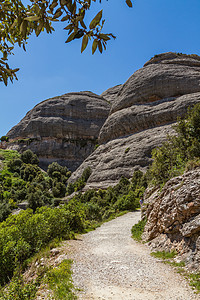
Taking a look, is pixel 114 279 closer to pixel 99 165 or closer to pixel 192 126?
pixel 192 126

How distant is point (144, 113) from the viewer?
30.9 m

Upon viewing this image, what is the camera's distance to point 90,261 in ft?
17.5

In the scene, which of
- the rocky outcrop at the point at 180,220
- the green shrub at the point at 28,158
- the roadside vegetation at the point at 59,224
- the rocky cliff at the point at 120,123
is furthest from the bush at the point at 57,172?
the rocky outcrop at the point at 180,220

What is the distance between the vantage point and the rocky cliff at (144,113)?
26.9m

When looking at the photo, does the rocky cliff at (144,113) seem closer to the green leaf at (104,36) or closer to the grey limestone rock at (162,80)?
the grey limestone rock at (162,80)

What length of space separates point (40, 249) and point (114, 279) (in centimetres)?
333

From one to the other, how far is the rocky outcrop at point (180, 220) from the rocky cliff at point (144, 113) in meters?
18.7

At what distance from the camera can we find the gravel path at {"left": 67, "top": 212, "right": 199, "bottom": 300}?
3529 millimetres

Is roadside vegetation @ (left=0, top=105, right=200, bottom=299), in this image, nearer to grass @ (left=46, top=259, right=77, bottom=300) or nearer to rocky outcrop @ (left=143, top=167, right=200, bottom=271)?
grass @ (left=46, top=259, right=77, bottom=300)

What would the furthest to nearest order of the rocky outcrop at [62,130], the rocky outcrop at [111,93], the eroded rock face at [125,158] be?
the rocky outcrop at [111,93] → the rocky outcrop at [62,130] → the eroded rock face at [125,158]

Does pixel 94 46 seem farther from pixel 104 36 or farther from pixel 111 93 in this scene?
pixel 111 93

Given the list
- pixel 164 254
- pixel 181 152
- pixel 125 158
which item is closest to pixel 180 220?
pixel 164 254

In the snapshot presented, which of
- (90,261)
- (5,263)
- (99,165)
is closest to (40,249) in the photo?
(5,263)

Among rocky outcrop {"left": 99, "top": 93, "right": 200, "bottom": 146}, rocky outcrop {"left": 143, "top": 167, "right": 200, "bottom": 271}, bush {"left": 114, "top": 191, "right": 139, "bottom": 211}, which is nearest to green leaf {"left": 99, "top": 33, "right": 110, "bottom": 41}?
rocky outcrop {"left": 143, "top": 167, "right": 200, "bottom": 271}
